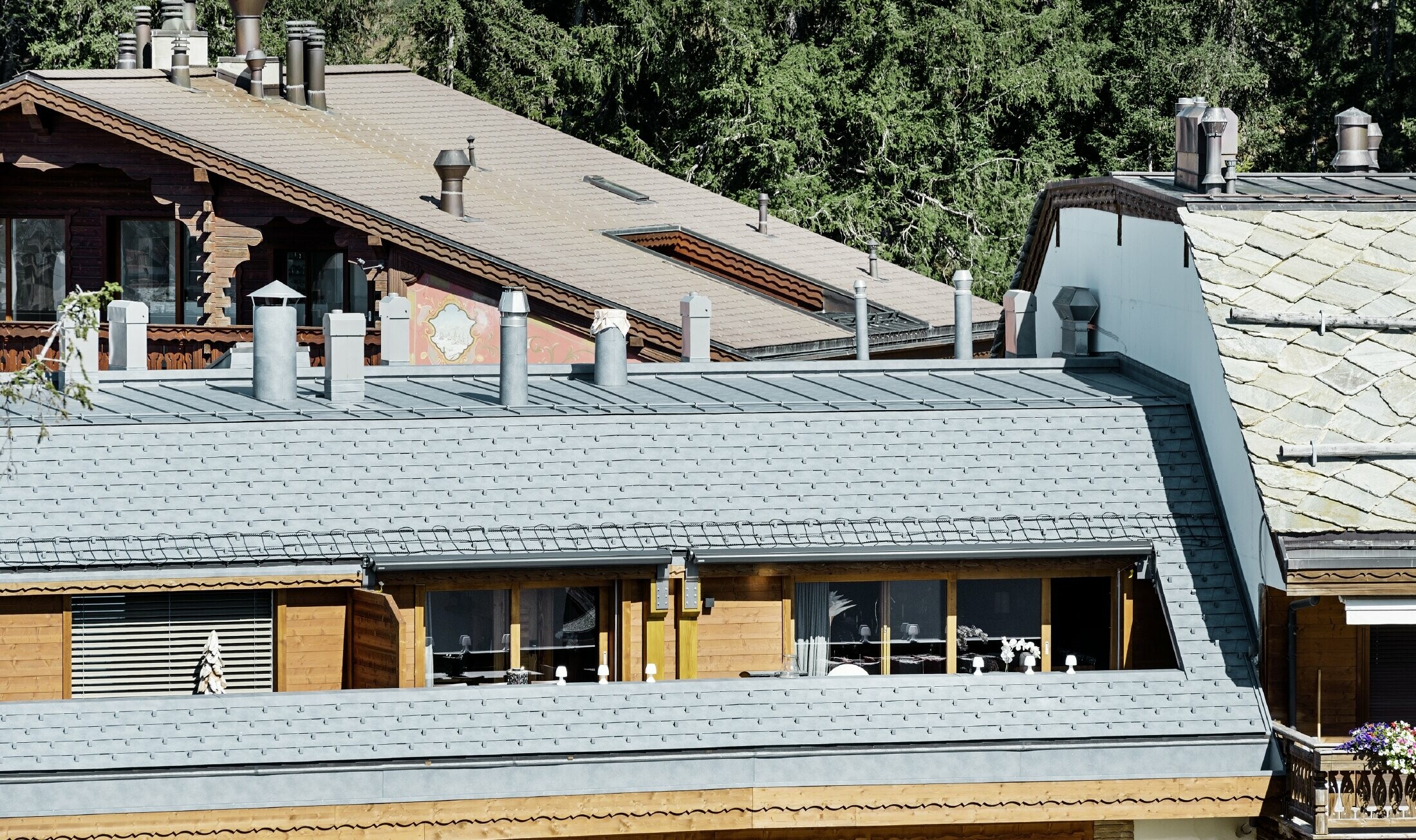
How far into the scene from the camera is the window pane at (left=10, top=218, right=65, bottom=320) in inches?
1393

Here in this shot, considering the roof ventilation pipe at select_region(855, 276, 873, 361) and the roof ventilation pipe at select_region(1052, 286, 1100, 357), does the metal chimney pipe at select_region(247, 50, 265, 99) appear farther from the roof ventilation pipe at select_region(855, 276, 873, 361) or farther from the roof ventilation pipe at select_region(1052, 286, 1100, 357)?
the roof ventilation pipe at select_region(1052, 286, 1100, 357)

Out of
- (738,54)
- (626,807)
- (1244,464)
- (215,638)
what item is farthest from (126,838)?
(738,54)

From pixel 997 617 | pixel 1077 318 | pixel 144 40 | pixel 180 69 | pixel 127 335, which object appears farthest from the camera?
pixel 144 40

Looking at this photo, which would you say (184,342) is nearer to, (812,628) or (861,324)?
(861,324)

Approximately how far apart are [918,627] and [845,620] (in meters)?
0.68

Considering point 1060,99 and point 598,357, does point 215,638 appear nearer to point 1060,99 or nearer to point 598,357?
point 598,357

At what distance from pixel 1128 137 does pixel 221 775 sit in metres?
42.1

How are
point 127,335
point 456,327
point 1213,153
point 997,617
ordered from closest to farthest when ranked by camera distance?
point 997,617 < point 1213,153 < point 127,335 < point 456,327

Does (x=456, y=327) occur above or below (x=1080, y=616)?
above

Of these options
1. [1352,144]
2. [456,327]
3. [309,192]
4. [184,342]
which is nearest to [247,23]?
[309,192]

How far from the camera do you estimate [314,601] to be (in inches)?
814

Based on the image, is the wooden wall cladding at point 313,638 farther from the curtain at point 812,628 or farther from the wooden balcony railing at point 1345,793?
the wooden balcony railing at point 1345,793

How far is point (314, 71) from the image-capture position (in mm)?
38500

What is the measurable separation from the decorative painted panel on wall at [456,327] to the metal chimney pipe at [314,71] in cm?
742
